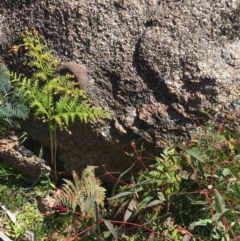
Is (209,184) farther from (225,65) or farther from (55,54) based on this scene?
(55,54)

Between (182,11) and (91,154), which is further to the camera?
(91,154)

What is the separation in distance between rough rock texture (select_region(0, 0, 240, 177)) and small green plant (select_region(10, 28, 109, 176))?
0.09 m

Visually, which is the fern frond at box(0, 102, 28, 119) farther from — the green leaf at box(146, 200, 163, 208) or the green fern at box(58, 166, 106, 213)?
the green leaf at box(146, 200, 163, 208)

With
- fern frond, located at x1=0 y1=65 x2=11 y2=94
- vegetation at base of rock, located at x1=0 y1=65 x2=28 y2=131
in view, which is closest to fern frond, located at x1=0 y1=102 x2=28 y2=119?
vegetation at base of rock, located at x1=0 y1=65 x2=28 y2=131

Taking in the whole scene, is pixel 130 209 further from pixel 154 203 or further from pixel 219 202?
pixel 219 202

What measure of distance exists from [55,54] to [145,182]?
3.85ft

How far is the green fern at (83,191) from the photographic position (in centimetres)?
355

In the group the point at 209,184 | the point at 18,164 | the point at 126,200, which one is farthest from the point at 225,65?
the point at 18,164

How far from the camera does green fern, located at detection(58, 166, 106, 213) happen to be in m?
3.55

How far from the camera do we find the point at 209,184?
329cm

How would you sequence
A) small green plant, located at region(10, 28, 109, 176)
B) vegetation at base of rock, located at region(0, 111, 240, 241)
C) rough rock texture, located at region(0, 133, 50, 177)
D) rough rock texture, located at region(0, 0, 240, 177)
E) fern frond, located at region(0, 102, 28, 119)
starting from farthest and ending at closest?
rough rock texture, located at region(0, 133, 50, 177)
fern frond, located at region(0, 102, 28, 119)
small green plant, located at region(10, 28, 109, 176)
rough rock texture, located at region(0, 0, 240, 177)
vegetation at base of rock, located at region(0, 111, 240, 241)

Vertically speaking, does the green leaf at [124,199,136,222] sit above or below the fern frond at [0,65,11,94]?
below

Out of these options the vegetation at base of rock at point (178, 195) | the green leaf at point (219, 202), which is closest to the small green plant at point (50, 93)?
the vegetation at base of rock at point (178, 195)

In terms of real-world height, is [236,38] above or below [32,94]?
above
